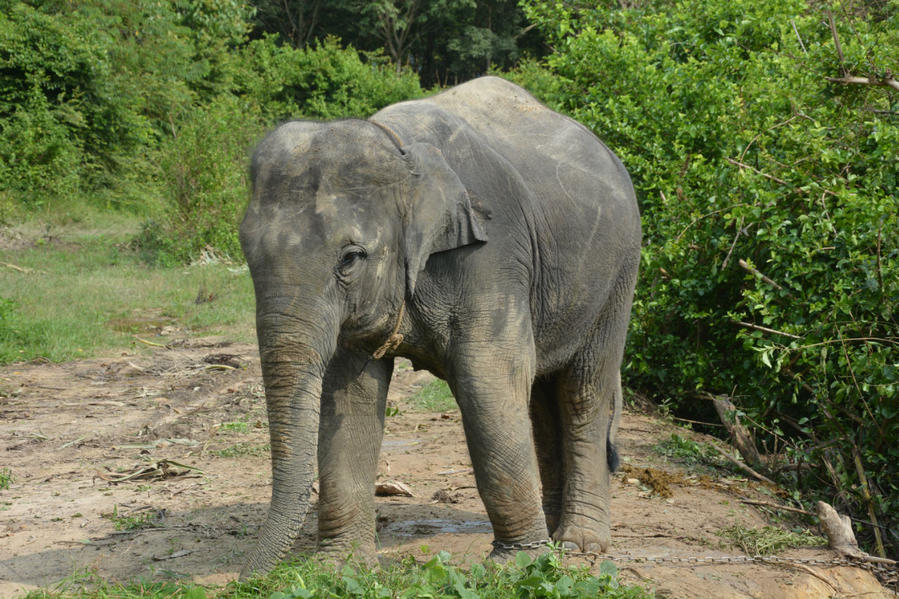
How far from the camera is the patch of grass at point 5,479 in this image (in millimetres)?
5961

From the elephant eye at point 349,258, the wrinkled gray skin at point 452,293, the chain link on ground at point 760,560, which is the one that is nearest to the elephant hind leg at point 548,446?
the wrinkled gray skin at point 452,293

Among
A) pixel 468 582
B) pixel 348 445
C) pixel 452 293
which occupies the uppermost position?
pixel 452 293

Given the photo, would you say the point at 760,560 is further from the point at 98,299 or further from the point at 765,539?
the point at 98,299

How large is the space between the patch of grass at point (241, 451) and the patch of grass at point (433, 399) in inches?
68.9

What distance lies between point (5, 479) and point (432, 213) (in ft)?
12.4

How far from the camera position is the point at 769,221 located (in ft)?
22.6

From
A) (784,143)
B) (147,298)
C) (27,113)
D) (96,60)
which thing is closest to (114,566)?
(784,143)

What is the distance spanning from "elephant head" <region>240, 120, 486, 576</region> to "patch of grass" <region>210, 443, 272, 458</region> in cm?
323

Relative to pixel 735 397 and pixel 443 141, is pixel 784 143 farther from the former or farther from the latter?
pixel 443 141

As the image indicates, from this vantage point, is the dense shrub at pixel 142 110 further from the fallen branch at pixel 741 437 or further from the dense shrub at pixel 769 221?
the fallen branch at pixel 741 437

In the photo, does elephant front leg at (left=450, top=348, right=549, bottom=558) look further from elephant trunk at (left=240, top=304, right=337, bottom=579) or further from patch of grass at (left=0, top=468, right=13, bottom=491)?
patch of grass at (left=0, top=468, right=13, bottom=491)

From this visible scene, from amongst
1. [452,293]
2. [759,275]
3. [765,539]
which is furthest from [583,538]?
[759,275]

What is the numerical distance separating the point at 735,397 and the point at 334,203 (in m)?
4.74

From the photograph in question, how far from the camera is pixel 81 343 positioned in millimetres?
10227
